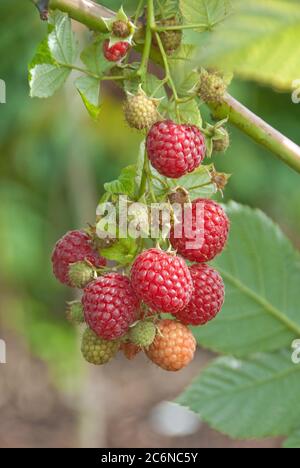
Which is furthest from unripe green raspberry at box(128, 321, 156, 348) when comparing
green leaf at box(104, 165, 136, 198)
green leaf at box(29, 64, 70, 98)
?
→ green leaf at box(29, 64, 70, 98)

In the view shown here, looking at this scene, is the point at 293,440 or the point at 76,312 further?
the point at 293,440

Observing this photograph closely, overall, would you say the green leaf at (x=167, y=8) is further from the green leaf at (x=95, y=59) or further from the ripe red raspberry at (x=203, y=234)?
the ripe red raspberry at (x=203, y=234)

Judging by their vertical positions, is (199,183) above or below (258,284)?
above

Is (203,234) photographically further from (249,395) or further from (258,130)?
(249,395)

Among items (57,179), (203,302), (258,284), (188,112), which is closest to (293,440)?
(258,284)
